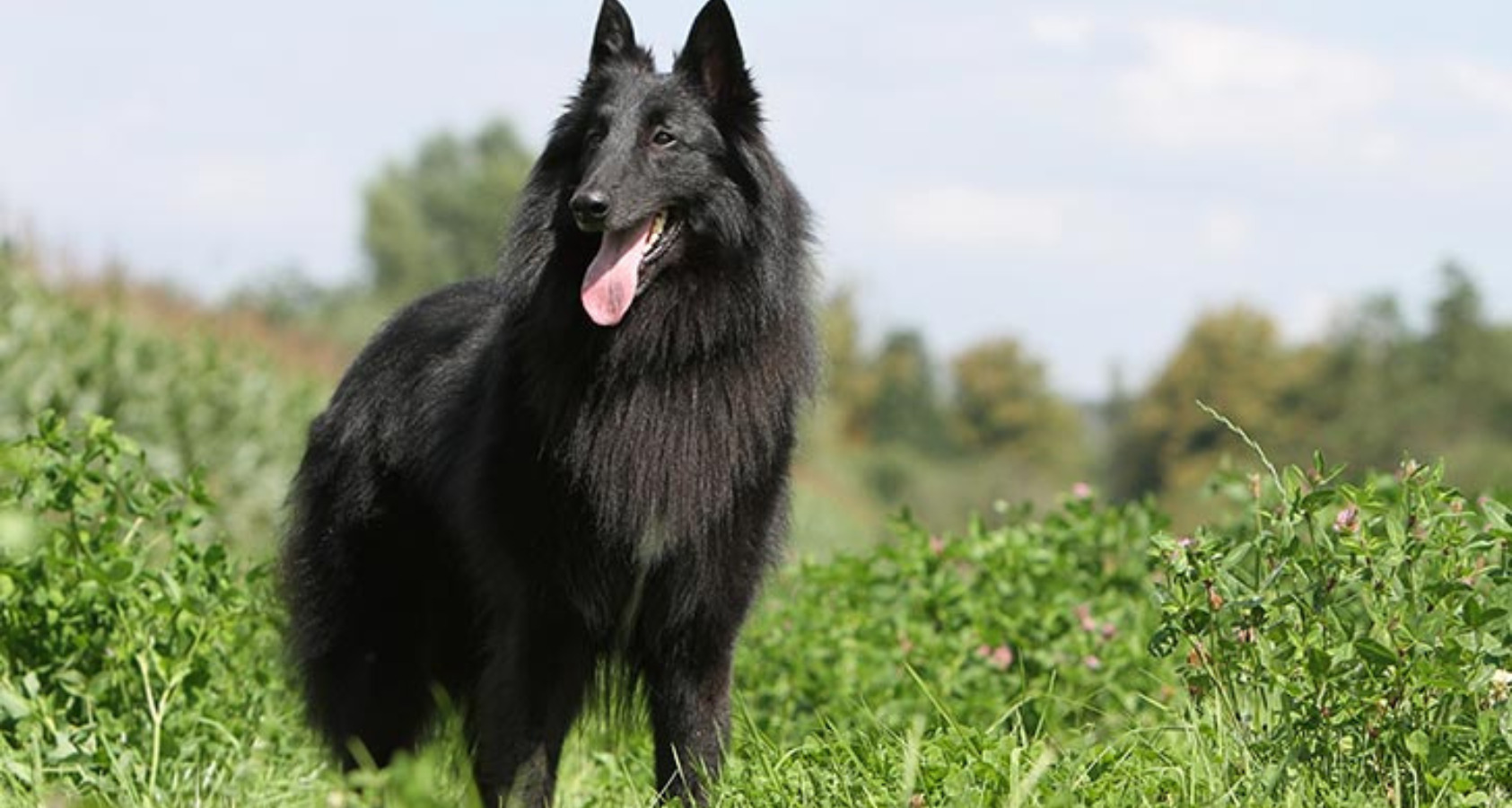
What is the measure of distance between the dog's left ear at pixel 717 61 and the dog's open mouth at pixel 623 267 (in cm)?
40

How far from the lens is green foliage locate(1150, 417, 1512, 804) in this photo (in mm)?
3707

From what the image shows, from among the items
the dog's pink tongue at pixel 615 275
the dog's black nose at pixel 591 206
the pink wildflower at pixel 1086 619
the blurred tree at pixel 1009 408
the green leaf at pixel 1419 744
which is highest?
the dog's black nose at pixel 591 206

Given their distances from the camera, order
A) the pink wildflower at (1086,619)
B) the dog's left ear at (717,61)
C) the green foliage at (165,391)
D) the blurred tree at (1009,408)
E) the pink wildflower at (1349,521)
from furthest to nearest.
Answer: the blurred tree at (1009,408) < the green foliage at (165,391) < the pink wildflower at (1086,619) < the dog's left ear at (717,61) < the pink wildflower at (1349,521)

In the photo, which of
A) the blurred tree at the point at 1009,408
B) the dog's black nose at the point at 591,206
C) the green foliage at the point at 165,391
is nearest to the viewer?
the dog's black nose at the point at 591,206

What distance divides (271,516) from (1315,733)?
11.4 m

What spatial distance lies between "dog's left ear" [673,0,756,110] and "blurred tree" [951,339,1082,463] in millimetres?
79554

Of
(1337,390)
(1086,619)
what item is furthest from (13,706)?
(1337,390)

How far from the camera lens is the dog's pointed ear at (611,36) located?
4941 mm

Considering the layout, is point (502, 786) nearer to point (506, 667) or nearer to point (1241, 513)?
point (506, 667)

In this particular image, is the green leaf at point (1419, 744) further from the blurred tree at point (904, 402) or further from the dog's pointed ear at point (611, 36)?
the blurred tree at point (904, 402)

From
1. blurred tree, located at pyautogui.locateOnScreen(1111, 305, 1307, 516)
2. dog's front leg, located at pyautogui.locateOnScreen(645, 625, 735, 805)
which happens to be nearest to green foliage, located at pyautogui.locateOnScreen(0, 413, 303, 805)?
dog's front leg, located at pyautogui.locateOnScreen(645, 625, 735, 805)

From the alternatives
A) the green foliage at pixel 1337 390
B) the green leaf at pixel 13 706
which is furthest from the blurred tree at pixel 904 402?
the green leaf at pixel 13 706

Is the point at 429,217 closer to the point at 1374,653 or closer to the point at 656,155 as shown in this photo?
the point at 656,155

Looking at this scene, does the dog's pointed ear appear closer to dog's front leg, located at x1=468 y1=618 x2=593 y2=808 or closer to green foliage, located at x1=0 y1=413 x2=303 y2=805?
dog's front leg, located at x1=468 y1=618 x2=593 y2=808
